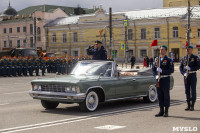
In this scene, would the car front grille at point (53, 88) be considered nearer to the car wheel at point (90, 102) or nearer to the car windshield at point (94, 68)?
the car wheel at point (90, 102)

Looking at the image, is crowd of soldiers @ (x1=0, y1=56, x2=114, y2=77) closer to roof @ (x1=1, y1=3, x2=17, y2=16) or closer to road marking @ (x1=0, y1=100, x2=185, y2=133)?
road marking @ (x1=0, y1=100, x2=185, y2=133)

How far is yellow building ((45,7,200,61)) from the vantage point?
6347 centimetres

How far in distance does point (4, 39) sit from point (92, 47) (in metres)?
73.4

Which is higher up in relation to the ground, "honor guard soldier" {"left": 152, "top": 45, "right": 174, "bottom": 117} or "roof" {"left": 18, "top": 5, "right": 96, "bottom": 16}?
"roof" {"left": 18, "top": 5, "right": 96, "bottom": 16}

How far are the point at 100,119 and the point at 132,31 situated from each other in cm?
5904

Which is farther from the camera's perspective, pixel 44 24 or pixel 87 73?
pixel 44 24

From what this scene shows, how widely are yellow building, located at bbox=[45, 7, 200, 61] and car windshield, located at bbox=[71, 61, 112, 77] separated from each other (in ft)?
149

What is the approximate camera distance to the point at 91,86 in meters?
11.3

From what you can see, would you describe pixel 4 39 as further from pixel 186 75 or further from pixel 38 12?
pixel 186 75

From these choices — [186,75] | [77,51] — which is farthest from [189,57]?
[77,51]

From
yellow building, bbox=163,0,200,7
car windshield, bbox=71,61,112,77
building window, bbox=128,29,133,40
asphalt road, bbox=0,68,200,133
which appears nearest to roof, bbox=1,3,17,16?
yellow building, bbox=163,0,200,7

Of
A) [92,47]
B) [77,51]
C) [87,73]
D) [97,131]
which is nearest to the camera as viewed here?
[97,131]

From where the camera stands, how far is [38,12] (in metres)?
78.8

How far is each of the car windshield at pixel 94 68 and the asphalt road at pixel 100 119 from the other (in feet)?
3.53
